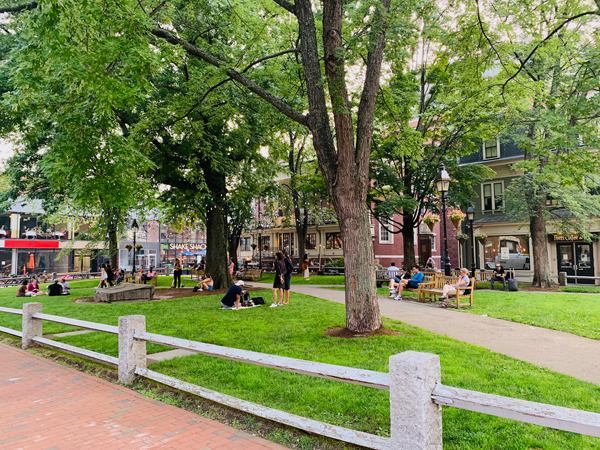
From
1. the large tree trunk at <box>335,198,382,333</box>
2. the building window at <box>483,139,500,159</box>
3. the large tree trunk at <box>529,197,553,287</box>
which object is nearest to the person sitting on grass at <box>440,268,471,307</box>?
the large tree trunk at <box>335,198,382,333</box>

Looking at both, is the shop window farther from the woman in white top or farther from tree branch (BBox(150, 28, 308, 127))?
tree branch (BBox(150, 28, 308, 127))

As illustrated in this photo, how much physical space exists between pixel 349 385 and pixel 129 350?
336 cm

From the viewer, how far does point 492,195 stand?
30.6m

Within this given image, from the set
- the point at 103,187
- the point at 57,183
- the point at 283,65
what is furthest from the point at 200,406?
the point at 283,65

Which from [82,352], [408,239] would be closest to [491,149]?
[408,239]

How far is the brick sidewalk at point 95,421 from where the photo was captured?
13.7ft

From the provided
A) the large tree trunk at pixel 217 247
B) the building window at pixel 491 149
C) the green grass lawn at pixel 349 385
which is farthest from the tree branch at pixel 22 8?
the building window at pixel 491 149

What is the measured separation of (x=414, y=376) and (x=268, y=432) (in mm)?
1997

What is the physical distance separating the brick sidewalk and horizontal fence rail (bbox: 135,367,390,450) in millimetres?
241

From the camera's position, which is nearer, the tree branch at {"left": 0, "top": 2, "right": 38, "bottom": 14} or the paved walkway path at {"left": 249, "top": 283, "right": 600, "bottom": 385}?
the paved walkway path at {"left": 249, "top": 283, "right": 600, "bottom": 385}

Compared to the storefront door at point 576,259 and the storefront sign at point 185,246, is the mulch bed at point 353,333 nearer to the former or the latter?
the storefront door at point 576,259

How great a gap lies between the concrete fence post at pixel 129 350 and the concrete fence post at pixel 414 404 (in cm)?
439

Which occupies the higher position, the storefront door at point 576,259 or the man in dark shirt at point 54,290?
the storefront door at point 576,259

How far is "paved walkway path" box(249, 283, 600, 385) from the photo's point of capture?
269 inches
